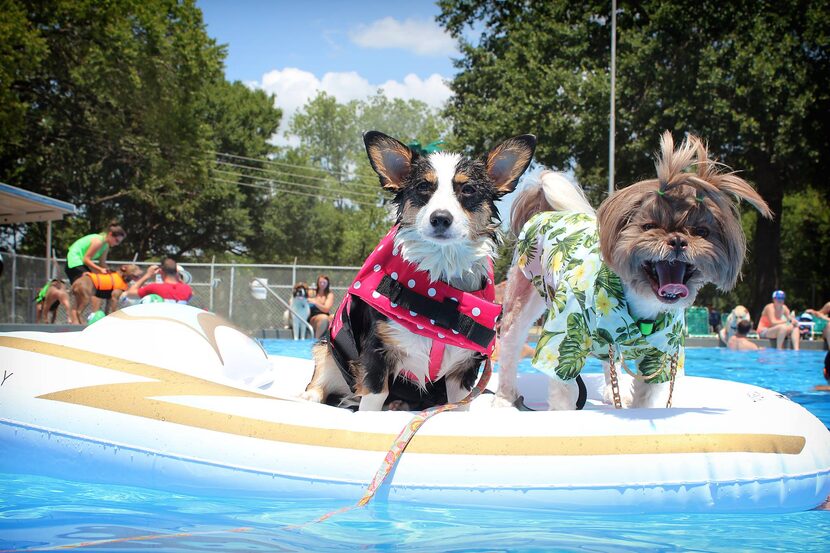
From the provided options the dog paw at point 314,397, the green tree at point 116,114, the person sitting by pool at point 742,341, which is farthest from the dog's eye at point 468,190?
the green tree at point 116,114

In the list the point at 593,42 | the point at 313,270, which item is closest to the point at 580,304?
the point at 313,270

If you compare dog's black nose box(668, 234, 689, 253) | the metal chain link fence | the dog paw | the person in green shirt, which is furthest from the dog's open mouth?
the metal chain link fence

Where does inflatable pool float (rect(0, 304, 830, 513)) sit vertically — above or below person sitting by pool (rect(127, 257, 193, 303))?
below

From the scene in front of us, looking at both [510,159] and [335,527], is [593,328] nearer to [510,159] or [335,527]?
[510,159]

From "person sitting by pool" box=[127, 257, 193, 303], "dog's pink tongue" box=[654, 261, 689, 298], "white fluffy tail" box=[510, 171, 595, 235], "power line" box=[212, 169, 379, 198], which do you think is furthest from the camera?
"power line" box=[212, 169, 379, 198]

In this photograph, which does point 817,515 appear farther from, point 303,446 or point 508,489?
point 303,446

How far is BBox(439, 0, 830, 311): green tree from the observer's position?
2245 cm

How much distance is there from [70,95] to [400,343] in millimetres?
29731

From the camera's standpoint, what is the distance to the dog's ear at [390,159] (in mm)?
4466

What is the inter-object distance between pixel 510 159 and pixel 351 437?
1950 millimetres

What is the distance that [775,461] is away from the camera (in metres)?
3.75

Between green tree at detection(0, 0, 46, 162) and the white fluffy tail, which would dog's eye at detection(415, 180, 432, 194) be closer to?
the white fluffy tail

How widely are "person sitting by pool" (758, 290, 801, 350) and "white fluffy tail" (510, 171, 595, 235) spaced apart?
44.1 ft

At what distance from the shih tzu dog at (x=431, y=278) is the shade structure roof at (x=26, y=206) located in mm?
13197
